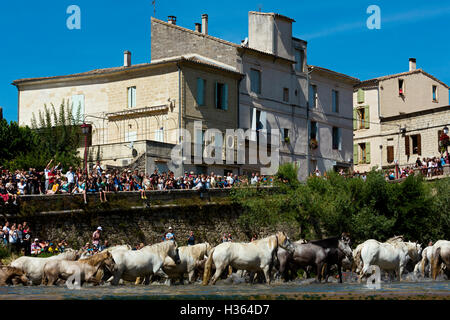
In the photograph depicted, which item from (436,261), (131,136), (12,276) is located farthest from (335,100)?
(12,276)

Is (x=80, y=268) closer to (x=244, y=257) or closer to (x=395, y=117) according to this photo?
(x=244, y=257)

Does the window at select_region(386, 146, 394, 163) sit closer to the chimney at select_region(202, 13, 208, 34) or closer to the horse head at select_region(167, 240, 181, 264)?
the chimney at select_region(202, 13, 208, 34)

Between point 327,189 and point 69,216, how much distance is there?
42.8 ft

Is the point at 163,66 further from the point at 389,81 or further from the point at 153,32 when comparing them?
the point at 389,81

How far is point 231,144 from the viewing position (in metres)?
50.8

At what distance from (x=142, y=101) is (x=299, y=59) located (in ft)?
42.4

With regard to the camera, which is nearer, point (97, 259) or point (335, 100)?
point (97, 259)

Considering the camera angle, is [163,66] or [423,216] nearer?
[423,216]

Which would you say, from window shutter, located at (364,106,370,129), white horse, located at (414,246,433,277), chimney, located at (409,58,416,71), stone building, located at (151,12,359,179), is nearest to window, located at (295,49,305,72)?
stone building, located at (151,12,359,179)

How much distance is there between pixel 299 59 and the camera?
57.6m

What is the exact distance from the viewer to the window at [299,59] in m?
57.3

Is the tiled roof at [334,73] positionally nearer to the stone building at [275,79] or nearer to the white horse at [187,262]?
the stone building at [275,79]

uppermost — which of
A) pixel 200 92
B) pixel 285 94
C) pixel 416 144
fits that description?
pixel 285 94
